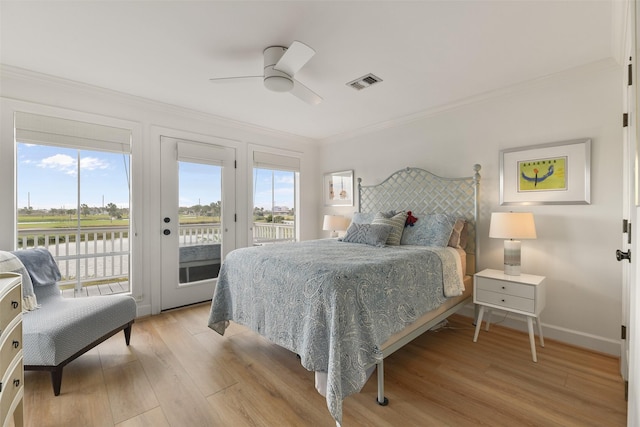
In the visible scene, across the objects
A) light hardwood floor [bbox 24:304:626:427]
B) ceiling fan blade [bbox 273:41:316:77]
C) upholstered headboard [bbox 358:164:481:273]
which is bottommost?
light hardwood floor [bbox 24:304:626:427]

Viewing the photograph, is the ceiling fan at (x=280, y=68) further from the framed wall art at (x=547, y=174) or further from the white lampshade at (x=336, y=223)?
the white lampshade at (x=336, y=223)

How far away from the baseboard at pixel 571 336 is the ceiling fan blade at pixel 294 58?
3.03 metres

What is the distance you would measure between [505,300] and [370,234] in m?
1.31

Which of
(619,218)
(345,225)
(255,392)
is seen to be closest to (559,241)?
(619,218)

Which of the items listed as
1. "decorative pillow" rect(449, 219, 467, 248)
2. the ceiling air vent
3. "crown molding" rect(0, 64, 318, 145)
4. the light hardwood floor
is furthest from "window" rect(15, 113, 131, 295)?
"decorative pillow" rect(449, 219, 467, 248)

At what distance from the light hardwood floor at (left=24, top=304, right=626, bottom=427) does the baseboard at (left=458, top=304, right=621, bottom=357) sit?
0.32 ft

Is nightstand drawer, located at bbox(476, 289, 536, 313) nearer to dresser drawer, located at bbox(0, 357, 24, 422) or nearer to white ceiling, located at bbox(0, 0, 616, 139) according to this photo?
Result: white ceiling, located at bbox(0, 0, 616, 139)

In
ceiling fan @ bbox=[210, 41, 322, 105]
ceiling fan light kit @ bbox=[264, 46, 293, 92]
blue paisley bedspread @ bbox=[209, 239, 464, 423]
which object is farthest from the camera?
ceiling fan light kit @ bbox=[264, 46, 293, 92]

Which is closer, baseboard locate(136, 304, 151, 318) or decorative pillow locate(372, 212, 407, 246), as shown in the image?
decorative pillow locate(372, 212, 407, 246)

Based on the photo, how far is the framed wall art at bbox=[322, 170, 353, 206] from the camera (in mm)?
4527

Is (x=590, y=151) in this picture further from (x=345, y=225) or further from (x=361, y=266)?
(x=345, y=225)

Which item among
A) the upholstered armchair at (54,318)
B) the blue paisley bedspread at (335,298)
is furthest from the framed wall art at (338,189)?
the upholstered armchair at (54,318)

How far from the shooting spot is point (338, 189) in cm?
471

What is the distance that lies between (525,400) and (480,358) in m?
0.51
